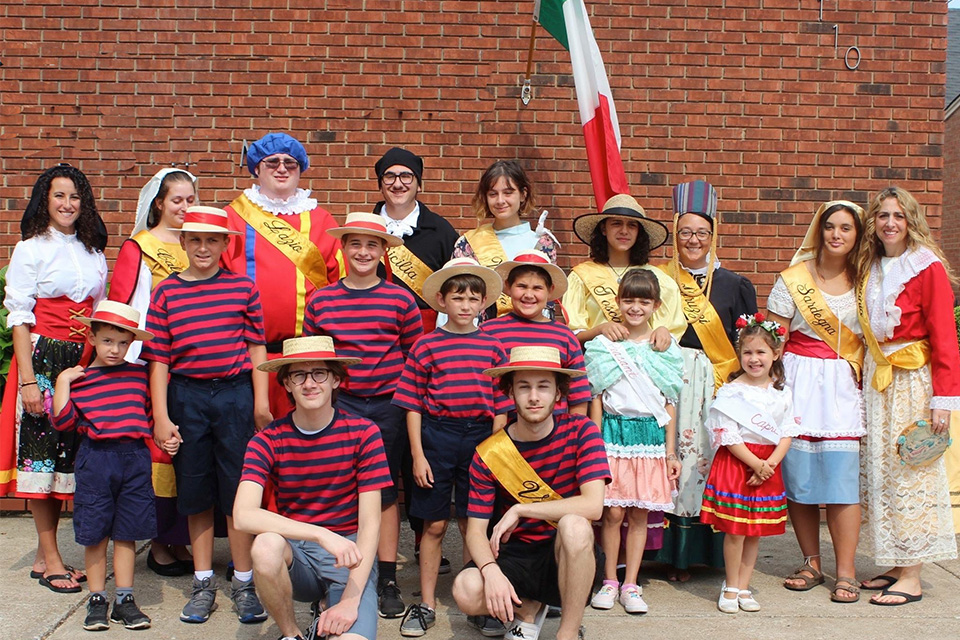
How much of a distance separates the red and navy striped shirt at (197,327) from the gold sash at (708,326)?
7.12 feet

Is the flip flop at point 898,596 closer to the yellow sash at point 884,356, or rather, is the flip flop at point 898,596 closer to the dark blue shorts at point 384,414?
the yellow sash at point 884,356

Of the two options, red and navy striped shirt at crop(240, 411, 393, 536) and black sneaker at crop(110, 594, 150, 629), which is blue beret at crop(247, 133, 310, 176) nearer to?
red and navy striped shirt at crop(240, 411, 393, 536)

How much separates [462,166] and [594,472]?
2831mm

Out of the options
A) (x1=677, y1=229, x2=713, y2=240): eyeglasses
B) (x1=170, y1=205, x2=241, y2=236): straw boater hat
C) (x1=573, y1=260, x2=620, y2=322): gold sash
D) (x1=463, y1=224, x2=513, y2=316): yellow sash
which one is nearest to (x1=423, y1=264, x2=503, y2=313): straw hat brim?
(x1=463, y1=224, x2=513, y2=316): yellow sash

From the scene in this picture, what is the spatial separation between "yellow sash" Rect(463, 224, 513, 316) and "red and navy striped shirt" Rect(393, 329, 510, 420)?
53 centimetres

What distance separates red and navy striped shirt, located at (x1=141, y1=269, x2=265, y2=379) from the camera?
421cm

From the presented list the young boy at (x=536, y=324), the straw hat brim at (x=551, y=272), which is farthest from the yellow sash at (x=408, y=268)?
the young boy at (x=536, y=324)

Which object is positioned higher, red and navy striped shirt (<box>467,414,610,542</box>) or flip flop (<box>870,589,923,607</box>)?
red and navy striped shirt (<box>467,414,610,542</box>)

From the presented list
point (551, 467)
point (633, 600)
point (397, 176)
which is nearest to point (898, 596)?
point (633, 600)

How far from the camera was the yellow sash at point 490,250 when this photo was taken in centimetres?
470

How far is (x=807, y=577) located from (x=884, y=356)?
1153 mm

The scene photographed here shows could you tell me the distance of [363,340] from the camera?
4234mm

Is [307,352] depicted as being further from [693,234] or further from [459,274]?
[693,234]

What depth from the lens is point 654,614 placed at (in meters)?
4.32
